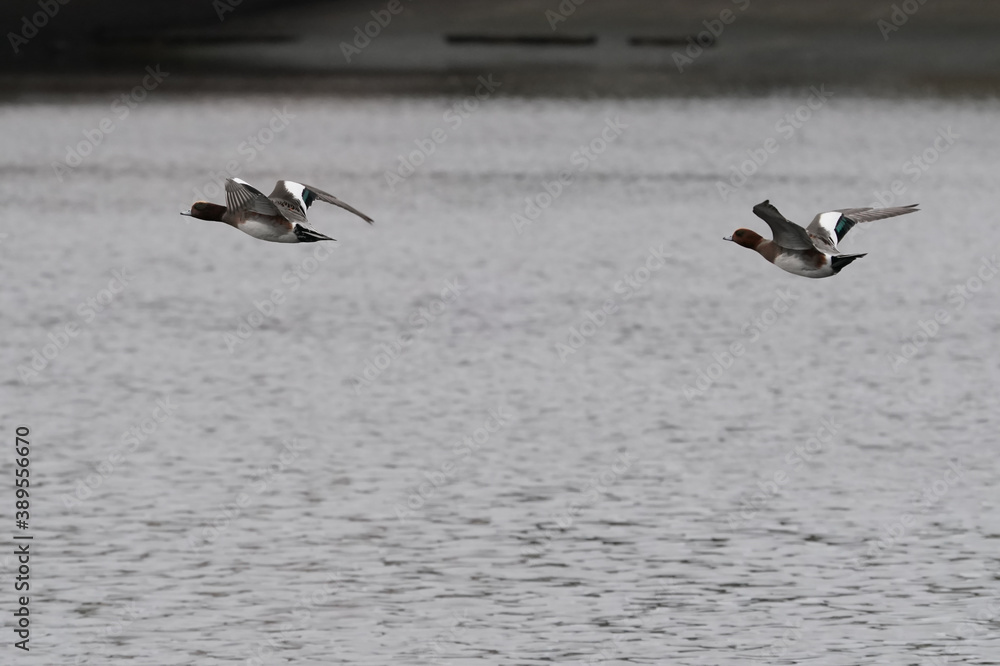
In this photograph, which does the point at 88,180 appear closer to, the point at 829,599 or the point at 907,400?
the point at 907,400

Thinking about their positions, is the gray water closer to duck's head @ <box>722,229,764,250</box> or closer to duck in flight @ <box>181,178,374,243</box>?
duck's head @ <box>722,229,764,250</box>

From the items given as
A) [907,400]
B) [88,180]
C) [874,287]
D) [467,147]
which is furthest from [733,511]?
[467,147]

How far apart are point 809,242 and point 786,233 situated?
13.2 inches

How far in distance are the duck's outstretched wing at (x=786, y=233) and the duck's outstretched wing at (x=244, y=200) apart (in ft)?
12.1

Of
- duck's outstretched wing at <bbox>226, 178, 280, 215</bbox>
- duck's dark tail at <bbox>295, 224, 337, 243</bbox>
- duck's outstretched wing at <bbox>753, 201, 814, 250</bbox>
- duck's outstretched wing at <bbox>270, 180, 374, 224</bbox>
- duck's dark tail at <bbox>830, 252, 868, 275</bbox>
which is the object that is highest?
duck's outstretched wing at <bbox>270, 180, 374, 224</bbox>

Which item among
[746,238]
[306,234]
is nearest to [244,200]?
[306,234]

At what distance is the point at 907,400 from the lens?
6338cm

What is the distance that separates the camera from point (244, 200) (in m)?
14.5

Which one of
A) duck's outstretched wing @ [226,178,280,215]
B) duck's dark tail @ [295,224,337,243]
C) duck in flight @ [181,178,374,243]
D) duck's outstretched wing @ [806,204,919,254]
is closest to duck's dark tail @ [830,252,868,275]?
duck's outstretched wing @ [806,204,919,254]

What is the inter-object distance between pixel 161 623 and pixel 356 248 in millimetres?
59755

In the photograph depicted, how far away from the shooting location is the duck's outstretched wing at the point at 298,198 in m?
14.8

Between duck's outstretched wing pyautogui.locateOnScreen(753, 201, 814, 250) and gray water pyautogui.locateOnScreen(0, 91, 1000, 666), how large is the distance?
2369 centimetres

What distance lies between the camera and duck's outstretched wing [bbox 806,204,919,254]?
15281mm

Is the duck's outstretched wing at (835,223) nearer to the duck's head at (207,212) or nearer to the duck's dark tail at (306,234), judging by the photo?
the duck's dark tail at (306,234)
